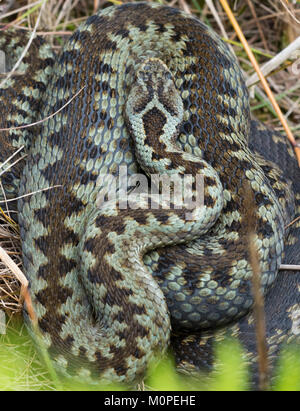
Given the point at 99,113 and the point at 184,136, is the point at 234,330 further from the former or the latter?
the point at 99,113

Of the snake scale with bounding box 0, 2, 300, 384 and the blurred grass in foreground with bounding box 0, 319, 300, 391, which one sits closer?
the blurred grass in foreground with bounding box 0, 319, 300, 391

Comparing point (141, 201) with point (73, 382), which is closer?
point (73, 382)

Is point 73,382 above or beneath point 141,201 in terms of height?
beneath

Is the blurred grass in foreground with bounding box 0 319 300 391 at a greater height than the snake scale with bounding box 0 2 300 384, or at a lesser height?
lesser

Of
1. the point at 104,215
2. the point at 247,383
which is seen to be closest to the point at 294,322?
the point at 247,383
